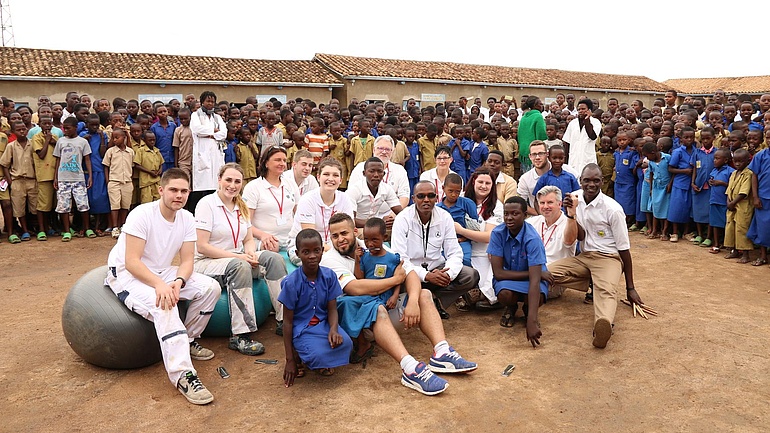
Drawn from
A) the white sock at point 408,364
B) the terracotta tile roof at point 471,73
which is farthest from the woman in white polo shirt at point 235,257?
the terracotta tile roof at point 471,73

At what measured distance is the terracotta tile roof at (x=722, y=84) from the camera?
30.2m

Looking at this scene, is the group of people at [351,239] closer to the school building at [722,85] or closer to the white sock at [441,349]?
the white sock at [441,349]

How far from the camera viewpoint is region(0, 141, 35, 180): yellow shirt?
829cm

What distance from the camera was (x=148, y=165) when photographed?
887 cm

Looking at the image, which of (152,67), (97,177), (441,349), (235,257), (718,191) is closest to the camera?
(441,349)

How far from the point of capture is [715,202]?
762cm

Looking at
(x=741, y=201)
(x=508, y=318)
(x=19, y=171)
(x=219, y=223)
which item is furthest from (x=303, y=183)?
(x=741, y=201)

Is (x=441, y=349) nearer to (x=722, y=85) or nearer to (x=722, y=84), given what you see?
(x=722, y=85)

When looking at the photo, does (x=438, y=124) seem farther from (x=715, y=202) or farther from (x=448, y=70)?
(x=448, y=70)

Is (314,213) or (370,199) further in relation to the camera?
(370,199)

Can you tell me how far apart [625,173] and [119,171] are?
308 inches

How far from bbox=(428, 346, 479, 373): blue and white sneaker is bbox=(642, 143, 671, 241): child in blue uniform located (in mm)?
5688

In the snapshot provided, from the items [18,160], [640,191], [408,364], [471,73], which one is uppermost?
[471,73]

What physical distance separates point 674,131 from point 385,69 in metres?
16.4
